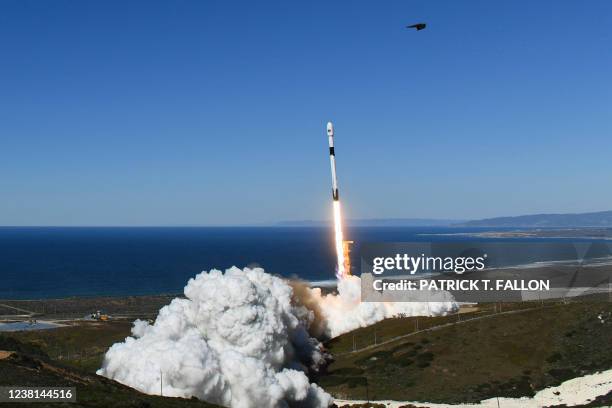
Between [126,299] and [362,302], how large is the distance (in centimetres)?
9046

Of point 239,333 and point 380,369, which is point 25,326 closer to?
point 239,333

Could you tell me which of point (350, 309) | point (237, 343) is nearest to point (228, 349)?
point (237, 343)

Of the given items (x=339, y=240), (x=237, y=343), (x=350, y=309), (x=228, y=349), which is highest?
(x=339, y=240)

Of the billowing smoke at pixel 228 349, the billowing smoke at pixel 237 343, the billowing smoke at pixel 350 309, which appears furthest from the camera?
the billowing smoke at pixel 350 309

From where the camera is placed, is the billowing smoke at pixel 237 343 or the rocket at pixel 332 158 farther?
the rocket at pixel 332 158

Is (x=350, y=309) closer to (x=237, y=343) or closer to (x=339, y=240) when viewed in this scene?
(x=339, y=240)

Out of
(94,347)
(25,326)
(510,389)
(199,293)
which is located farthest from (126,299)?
(510,389)

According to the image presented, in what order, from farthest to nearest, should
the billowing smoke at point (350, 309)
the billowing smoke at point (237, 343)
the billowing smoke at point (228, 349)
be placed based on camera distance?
the billowing smoke at point (350, 309), the billowing smoke at point (237, 343), the billowing smoke at point (228, 349)

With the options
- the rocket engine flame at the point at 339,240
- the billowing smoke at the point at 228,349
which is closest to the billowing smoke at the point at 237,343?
the billowing smoke at the point at 228,349

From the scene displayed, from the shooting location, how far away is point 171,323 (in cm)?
7769

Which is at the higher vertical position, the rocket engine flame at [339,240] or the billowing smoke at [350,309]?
the rocket engine flame at [339,240]

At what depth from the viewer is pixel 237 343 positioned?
7812 cm

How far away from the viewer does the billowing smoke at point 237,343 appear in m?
65.4

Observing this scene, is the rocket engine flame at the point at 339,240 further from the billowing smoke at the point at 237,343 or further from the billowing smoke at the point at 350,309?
the billowing smoke at the point at 237,343
